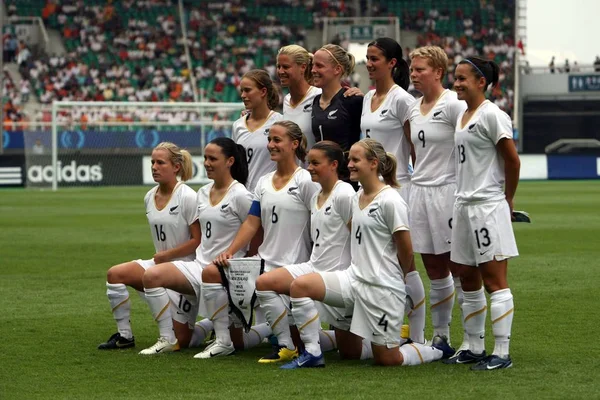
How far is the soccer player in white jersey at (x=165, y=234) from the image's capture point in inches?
318

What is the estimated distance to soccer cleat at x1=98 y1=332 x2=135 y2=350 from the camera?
8016 mm

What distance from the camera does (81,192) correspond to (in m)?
32.8

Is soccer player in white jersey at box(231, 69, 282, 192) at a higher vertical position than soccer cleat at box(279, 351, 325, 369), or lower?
higher

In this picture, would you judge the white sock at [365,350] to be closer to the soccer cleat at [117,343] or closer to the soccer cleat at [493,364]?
the soccer cleat at [493,364]

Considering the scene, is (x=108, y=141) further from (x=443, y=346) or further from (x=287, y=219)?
(x=443, y=346)

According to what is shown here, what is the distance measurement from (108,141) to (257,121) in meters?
27.8

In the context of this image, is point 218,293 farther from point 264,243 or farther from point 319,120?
point 319,120

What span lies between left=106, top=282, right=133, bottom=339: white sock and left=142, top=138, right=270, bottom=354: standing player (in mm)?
267

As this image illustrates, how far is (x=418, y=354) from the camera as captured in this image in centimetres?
721

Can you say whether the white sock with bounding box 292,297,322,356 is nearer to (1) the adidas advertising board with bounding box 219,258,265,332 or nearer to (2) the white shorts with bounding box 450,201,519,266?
(1) the adidas advertising board with bounding box 219,258,265,332

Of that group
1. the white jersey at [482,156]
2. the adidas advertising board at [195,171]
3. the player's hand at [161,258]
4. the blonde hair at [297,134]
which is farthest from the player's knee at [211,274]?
the adidas advertising board at [195,171]

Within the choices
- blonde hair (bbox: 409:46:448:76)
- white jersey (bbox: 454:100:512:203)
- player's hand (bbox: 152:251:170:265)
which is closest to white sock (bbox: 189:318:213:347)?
player's hand (bbox: 152:251:170:265)

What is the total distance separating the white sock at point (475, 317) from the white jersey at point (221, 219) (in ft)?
5.72

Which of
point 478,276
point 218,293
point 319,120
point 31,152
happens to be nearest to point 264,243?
point 218,293
